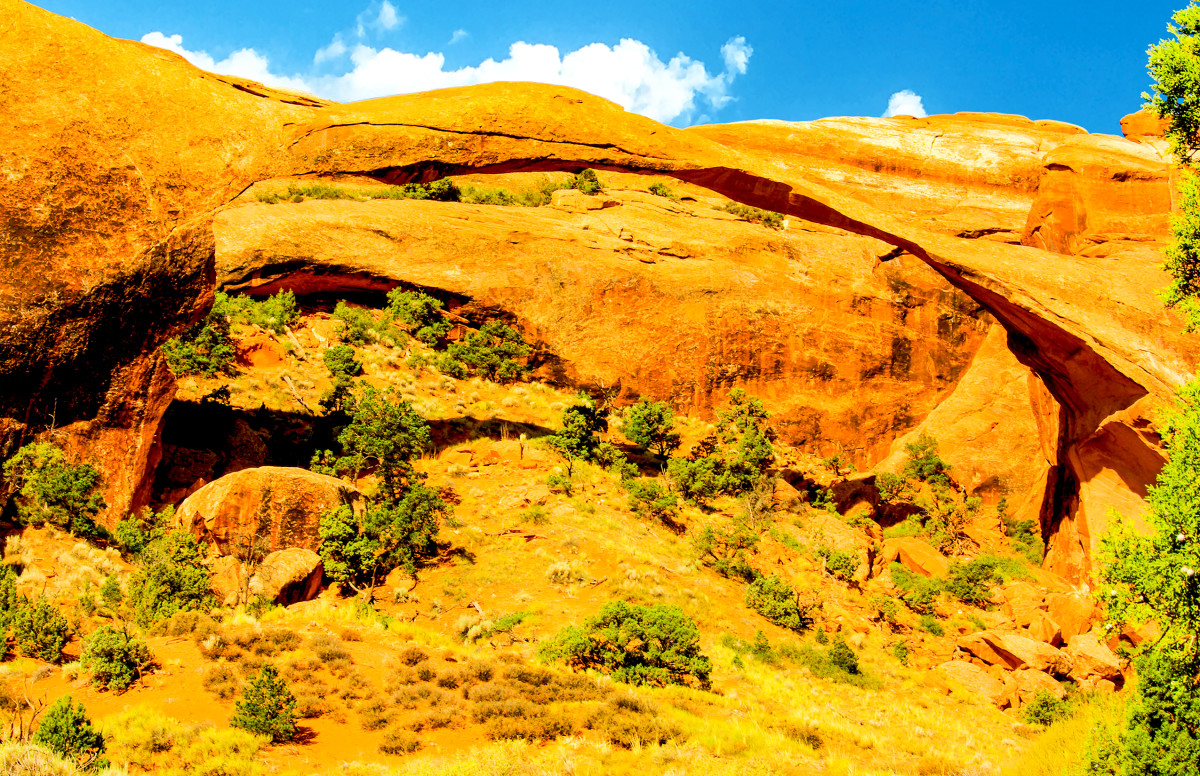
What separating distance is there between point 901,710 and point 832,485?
13.1 metres

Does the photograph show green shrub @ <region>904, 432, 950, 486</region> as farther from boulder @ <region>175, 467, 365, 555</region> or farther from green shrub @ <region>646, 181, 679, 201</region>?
boulder @ <region>175, 467, 365, 555</region>

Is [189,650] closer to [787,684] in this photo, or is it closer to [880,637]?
[787,684]

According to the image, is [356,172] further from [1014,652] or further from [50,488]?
[1014,652]

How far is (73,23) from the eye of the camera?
1405 cm

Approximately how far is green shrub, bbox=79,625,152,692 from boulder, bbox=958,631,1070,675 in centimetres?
1371

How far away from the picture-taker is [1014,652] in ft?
48.5

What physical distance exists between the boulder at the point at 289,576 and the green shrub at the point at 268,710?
3.97m

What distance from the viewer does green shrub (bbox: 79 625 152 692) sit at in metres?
9.27

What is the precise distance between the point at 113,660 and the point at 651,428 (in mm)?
15214

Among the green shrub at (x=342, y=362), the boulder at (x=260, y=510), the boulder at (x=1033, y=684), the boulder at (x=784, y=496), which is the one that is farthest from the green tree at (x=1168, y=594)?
the green shrub at (x=342, y=362)

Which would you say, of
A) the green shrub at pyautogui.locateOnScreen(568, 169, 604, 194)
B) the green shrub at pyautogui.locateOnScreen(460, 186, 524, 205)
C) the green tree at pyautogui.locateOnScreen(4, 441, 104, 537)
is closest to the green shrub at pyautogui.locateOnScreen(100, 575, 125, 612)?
the green tree at pyautogui.locateOnScreen(4, 441, 104, 537)

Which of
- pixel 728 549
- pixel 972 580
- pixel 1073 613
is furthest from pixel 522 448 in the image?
pixel 1073 613

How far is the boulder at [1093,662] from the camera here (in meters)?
14.4

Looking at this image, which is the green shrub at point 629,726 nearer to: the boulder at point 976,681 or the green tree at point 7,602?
the green tree at point 7,602
